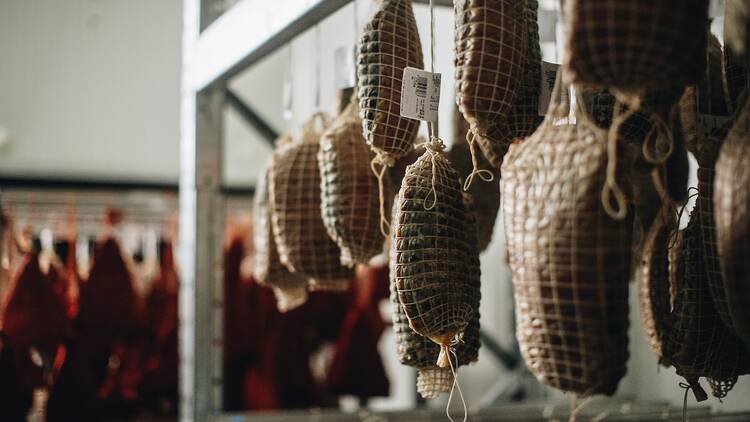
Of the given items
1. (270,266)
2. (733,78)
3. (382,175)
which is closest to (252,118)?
(270,266)

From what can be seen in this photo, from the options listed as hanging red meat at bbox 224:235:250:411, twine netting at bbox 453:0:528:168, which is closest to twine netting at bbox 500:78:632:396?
twine netting at bbox 453:0:528:168

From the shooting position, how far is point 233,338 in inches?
95.0

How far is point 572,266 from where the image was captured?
724 millimetres

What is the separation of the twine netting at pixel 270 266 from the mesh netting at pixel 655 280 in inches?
23.5

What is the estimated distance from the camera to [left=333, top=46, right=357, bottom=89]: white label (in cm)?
132

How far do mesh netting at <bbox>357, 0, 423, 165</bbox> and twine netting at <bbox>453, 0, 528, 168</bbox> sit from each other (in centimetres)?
14

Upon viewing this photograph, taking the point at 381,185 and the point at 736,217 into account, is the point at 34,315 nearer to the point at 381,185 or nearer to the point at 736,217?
the point at 381,185

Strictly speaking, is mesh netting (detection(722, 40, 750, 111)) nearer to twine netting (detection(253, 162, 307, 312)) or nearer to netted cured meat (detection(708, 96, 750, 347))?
netted cured meat (detection(708, 96, 750, 347))

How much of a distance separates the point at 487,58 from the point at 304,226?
0.49 meters

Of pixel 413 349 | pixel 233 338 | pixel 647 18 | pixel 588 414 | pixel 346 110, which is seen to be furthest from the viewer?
pixel 233 338

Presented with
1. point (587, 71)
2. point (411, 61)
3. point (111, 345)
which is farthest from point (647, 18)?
point (111, 345)

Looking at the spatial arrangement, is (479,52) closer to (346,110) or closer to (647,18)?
(647,18)

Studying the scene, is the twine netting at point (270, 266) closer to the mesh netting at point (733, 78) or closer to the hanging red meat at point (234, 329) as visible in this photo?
the mesh netting at point (733, 78)

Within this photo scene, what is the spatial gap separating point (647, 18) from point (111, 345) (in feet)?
5.98
